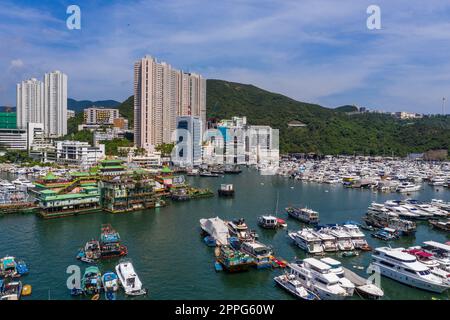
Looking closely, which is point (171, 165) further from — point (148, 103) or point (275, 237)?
point (275, 237)

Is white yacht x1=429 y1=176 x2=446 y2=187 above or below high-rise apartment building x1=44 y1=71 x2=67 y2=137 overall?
below

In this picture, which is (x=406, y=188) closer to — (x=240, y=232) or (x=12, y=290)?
(x=240, y=232)

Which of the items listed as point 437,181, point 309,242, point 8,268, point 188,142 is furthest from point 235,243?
point 188,142

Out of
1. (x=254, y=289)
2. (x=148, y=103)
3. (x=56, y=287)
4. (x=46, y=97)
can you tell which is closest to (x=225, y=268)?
(x=254, y=289)

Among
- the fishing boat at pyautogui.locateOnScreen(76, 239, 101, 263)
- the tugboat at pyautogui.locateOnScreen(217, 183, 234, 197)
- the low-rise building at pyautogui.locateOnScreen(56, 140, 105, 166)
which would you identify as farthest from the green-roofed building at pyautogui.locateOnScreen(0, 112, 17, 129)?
the fishing boat at pyautogui.locateOnScreen(76, 239, 101, 263)

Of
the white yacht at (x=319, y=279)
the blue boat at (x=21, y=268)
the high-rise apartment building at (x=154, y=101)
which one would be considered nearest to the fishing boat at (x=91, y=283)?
the blue boat at (x=21, y=268)

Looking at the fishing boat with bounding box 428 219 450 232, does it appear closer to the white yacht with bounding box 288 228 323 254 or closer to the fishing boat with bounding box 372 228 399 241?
the fishing boat with bounding box 372 228 399 241
